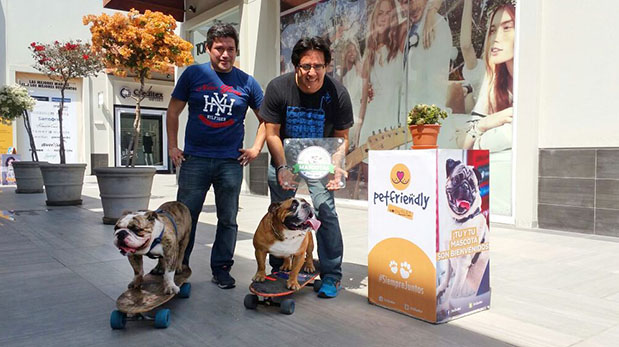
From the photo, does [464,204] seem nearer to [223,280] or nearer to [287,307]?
[287,307]

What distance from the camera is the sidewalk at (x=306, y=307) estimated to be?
2.54 meters

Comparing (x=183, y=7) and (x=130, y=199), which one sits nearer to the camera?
(x=130, y=199)

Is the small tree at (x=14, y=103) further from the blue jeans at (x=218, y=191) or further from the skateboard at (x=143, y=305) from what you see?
the skateboard at (x=143, y=305)

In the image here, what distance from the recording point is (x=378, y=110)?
28.1 ft

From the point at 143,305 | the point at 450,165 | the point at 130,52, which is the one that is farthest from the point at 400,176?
the point at 130,52

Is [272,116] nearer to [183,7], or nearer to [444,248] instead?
[444,248]

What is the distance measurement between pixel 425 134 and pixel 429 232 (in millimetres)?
1684

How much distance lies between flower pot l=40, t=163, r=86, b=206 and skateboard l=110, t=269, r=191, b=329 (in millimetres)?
6618

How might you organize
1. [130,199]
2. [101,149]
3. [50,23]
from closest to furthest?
[130,199], [50,23], [101,149]

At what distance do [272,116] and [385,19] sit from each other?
5912 mm

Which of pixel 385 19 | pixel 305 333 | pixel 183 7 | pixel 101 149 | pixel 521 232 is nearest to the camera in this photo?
pixel 305 333

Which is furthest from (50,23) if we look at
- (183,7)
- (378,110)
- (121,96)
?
(378,110)

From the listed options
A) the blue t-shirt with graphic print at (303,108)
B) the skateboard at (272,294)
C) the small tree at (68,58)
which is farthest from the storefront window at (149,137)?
the skateboard at (272,294)

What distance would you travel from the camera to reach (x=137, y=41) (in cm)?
629
